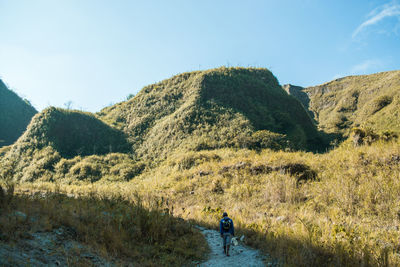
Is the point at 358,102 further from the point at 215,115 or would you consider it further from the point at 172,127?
the point at 172,127

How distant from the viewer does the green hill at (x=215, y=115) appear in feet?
76.4

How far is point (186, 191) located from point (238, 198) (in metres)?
4.42

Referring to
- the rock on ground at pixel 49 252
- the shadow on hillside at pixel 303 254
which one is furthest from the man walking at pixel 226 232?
the rock on ground at pixel 49 252

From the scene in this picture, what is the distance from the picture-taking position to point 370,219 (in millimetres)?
5531

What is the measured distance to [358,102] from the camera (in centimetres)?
5547

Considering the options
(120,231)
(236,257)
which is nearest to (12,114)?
(120,231)

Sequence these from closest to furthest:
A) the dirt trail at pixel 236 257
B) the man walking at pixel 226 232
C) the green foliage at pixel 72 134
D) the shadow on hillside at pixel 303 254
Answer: the shadow on hillside at pixel 303 254, the dirt trail at pixel 236 257, the man walking at pixel 226 232, the green foliage at pixel 72 134

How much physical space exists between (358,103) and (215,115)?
50652mm

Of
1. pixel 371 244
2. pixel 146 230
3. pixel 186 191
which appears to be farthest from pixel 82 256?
pixel 186 191

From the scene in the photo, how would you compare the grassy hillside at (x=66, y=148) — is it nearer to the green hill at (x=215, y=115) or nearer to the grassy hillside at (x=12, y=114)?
the green hill at (x=215, y=115)

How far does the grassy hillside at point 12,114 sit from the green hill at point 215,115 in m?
47.6

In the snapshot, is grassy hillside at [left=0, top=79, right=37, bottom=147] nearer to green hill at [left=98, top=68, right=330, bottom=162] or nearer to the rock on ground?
green hill at [left=98, top=68, right=330, bottom=162]

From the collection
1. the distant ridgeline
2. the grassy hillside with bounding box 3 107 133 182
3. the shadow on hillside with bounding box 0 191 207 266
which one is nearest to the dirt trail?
the shadow on hillside with bounding box 0 191 207 266

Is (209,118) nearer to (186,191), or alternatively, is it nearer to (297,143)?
(297,143)
